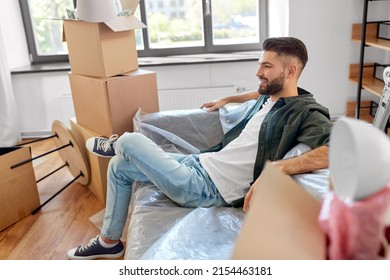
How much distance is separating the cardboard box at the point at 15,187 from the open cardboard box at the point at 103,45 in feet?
1.82

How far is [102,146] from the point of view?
1.87 metres

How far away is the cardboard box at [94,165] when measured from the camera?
2.00 metres

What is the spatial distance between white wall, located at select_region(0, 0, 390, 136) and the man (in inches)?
61.7

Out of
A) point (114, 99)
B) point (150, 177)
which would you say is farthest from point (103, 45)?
point (150, 177)

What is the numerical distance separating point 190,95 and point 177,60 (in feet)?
1.03

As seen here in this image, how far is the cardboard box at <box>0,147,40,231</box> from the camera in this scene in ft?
6.14

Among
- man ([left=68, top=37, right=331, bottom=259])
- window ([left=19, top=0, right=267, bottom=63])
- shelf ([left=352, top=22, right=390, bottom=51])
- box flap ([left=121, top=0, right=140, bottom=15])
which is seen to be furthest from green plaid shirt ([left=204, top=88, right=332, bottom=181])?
window ([left=19, top=0, right=267, bottom=63])

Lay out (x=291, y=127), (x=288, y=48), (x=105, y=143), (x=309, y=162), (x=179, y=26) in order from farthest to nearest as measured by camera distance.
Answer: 1. (x=179, y=26)
2. (x=105, y=143)
3. (x=288, y=48)
4. (x=291, y=127)
5. (x=309, y=162)

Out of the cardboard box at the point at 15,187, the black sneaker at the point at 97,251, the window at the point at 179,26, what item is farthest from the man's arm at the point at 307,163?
the window at the point at 179,26

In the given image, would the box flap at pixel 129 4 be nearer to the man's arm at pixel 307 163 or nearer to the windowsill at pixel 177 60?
the windowsill at pixel 177 60

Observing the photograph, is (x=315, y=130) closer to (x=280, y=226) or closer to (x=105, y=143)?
(x=280, y=226)

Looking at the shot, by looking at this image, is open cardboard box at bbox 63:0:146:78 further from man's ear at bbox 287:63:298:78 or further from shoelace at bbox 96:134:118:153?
man's ear at bbox 287:63:298:78

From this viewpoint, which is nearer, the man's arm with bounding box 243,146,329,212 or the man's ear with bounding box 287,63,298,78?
the man's arm with bounding box 243,146,329,212
